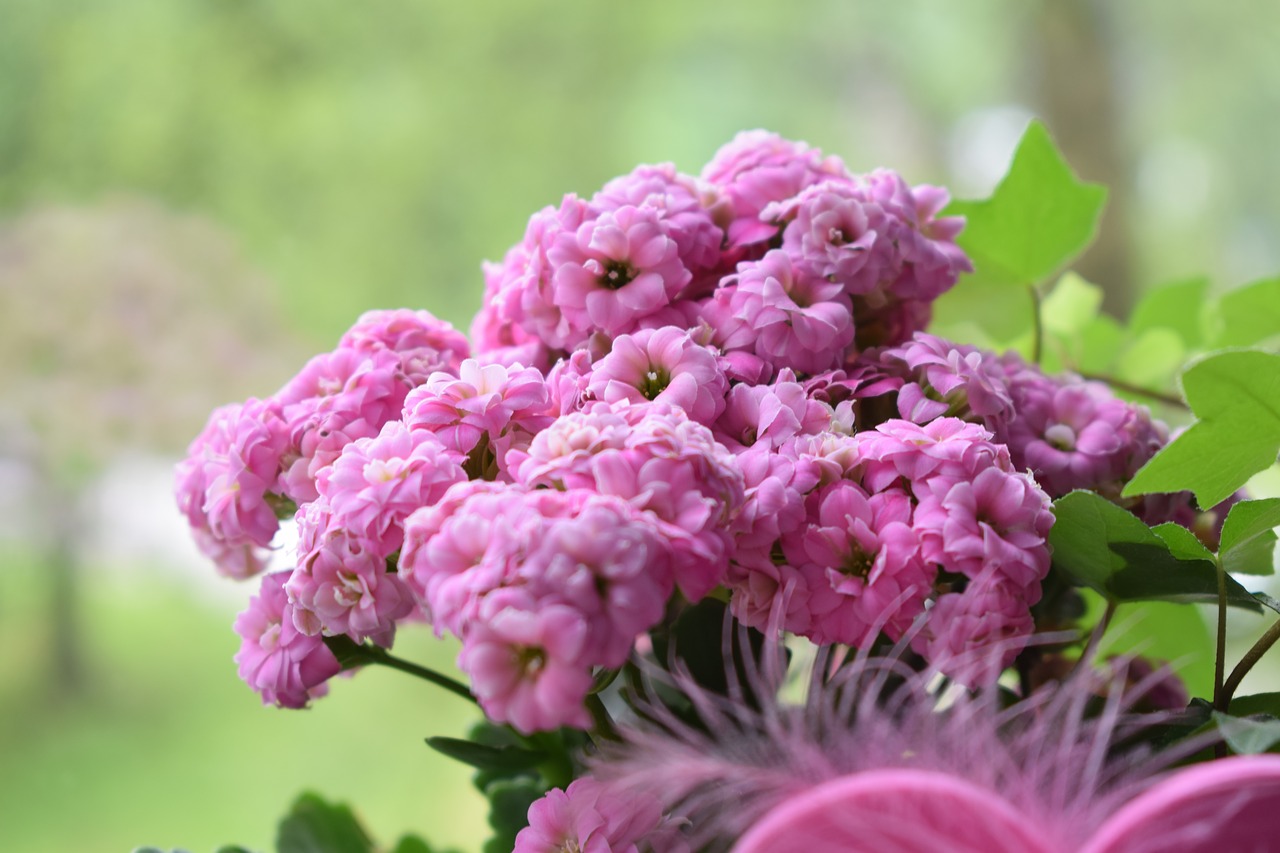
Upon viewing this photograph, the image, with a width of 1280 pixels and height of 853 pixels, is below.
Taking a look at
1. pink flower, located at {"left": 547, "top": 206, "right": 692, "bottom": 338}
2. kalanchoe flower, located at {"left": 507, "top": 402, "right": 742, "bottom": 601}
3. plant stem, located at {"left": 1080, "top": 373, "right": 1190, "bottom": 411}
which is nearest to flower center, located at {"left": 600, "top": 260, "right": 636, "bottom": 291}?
pink flower, located at {"left": 547, "top": 206, "right": 692, "bottom": 338}

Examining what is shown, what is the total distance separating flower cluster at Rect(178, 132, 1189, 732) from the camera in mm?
360

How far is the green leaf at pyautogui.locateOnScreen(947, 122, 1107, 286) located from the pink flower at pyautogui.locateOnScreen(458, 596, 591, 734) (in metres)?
0.41

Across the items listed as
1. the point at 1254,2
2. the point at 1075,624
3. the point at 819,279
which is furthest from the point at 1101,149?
the point at 819,279

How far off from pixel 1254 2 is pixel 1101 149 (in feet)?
1.83

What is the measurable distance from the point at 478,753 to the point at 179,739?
101 centimetres

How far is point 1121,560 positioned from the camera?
47 cm

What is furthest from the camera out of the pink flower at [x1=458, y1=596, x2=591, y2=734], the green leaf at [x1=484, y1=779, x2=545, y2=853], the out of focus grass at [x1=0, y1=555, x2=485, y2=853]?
the out of focus grass at [x1=0, y1=555, x2=485, y2=853]

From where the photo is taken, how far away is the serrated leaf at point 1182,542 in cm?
46

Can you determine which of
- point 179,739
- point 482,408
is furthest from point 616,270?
→ point 179,739

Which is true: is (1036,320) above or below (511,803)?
above

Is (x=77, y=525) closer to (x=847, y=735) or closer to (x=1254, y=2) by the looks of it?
(x=847, y=735)

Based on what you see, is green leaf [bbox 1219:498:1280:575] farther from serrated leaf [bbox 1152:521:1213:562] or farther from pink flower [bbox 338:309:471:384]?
pink flower [bbox 338:309:471:384]

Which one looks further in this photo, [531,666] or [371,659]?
[371,659]

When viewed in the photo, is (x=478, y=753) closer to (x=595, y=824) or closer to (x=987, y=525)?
(x=595, y=824)
